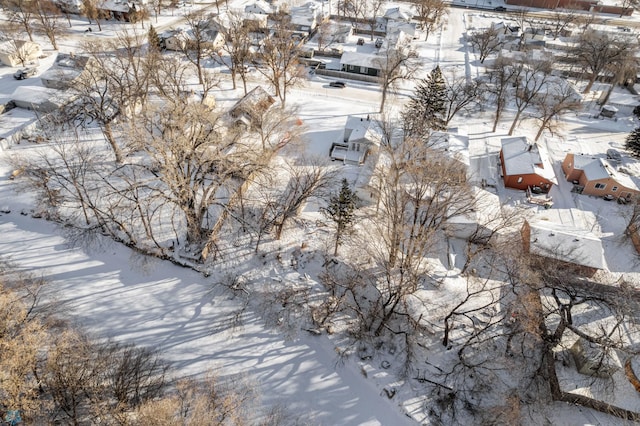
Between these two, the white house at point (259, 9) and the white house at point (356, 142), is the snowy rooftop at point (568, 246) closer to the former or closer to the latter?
the white house at point (356, 142)

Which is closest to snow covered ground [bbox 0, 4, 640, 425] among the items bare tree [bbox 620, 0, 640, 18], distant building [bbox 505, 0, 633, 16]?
distant building [bbox 505, 0, 633, 16]

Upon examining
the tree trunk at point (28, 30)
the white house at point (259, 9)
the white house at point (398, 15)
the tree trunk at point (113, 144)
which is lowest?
the tree trunk at point (113, 144)

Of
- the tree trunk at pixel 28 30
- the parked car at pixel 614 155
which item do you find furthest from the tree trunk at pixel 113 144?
the parked car at pixel 614 155

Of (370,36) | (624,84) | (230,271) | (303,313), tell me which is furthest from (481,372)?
(370,36)

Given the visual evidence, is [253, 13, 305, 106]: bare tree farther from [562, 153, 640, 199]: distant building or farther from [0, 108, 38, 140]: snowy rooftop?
[562, 153, 640, 199]: distant building

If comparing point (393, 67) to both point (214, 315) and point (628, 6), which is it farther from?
point (628, 6)

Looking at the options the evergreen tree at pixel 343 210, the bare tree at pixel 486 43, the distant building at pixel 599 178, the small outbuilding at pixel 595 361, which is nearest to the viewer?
the small outbuilding at pixel 595 361
